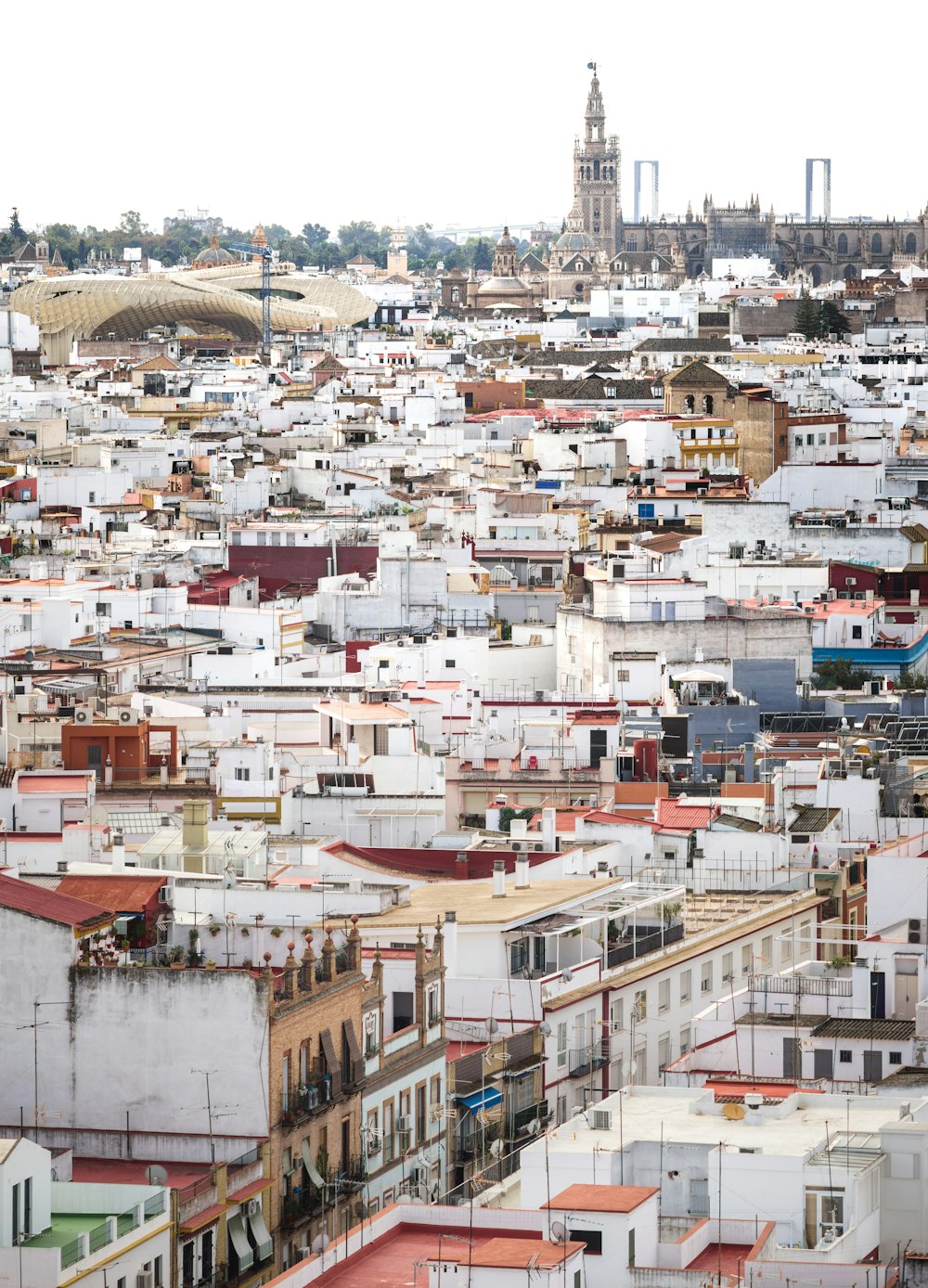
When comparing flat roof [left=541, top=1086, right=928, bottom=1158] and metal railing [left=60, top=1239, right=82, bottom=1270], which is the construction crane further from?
metal railing [left=60, top=1239, right=82, bottom=1270]

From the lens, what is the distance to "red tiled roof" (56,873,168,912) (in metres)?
26.5

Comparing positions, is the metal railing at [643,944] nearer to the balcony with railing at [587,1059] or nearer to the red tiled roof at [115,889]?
the balcony with railing at [587,1059]

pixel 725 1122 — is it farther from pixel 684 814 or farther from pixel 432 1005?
pixel 684 814

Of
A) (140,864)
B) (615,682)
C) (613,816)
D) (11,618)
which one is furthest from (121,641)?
(140,864)

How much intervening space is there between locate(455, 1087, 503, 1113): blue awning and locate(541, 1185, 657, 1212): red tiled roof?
5.56 meters

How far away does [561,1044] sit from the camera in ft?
93.0

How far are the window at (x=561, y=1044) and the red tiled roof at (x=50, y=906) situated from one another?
4.73 m

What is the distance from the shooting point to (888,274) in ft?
588

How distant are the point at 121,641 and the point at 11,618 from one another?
7.17ft

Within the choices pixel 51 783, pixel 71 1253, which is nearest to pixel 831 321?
pixel 51 783

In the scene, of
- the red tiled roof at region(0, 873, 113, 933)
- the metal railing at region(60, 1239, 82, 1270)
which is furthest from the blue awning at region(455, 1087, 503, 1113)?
the metal railing at region(60, 1239, 82, 1270)

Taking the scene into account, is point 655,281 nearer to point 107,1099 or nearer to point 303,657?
point 303,657

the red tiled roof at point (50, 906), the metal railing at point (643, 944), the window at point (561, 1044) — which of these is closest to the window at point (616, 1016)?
the metal railing at point (643, 944)

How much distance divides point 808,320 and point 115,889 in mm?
109086
